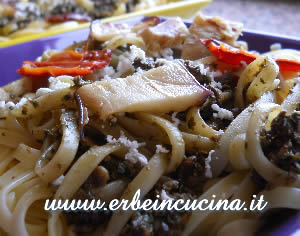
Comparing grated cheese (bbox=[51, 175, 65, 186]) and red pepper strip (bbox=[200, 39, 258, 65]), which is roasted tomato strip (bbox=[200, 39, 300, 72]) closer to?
red pepper strip (bbox=[200, 39, 258, 65])

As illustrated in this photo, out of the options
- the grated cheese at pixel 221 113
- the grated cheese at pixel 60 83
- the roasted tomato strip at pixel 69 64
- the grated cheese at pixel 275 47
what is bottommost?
the grated cheese at pixel 275 47

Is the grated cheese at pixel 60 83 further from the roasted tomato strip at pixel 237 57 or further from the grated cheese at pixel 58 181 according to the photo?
the roasted tomato strip at pixel 237 57

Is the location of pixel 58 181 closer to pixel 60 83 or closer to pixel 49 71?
pixel 60 83

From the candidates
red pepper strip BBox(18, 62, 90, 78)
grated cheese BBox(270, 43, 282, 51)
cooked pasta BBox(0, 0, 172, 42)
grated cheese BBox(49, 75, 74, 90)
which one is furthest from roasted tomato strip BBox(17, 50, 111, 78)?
cooked pasta BBox(0, 0, 172, 42)

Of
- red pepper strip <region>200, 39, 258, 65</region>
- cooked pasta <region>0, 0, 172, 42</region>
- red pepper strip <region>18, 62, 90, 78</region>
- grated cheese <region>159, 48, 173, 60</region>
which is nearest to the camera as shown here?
red pepper strip <region>200, 39, 258, 65</region>

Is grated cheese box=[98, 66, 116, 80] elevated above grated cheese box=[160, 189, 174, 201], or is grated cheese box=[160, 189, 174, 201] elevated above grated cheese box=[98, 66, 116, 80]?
grated cheese box=[98, 66, 116, 80]

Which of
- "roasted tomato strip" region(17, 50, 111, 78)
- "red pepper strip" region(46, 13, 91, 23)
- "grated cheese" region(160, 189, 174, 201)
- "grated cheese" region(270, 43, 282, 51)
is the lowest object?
"grated cheese" region(160, 189, 174, 201)

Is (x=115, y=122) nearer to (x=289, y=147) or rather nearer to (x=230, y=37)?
(x=289, y=147)

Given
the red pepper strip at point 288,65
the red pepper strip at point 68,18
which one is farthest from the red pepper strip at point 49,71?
the red pepper strip at point 68,18

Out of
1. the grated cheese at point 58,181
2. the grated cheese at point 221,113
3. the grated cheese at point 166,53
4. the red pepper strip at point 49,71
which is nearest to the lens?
the grated cheese at point 58,181
